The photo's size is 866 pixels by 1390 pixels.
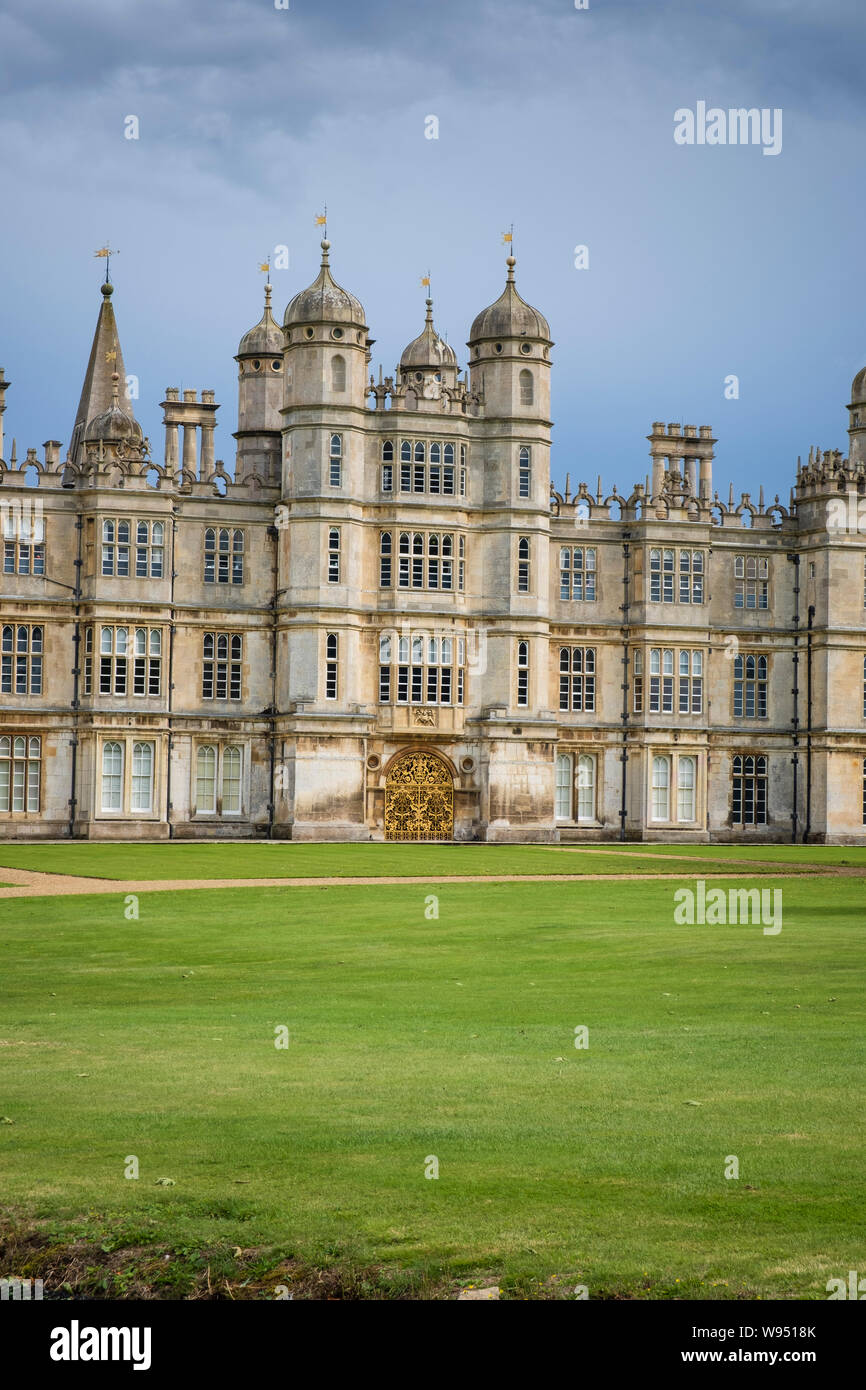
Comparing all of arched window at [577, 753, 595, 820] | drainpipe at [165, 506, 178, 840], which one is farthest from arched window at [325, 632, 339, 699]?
arched window at [577, 753, 595, 820]

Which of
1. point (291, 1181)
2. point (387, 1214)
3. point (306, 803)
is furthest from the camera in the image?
point (306, 803)

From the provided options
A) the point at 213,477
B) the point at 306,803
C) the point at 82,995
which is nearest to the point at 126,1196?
the point at 82,995

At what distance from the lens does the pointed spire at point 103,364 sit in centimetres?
7806

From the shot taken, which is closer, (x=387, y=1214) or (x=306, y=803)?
(x=387, y=1214)

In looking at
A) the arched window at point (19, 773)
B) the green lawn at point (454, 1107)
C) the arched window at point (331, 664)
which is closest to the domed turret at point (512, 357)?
the arched window at point (331, 664)

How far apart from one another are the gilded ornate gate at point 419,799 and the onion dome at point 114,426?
55.4 feet

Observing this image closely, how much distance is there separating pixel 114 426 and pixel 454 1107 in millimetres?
58588

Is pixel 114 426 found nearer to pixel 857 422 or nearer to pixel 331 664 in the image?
pixel 331 664

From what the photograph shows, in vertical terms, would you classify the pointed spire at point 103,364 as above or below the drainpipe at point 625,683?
above

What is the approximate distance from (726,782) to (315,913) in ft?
152

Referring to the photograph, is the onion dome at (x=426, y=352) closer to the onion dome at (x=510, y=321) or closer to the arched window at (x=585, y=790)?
the onion dome at (x=510, y=321)

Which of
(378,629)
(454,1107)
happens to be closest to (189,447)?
(378,629)

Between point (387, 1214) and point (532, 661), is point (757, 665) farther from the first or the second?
point (387, 1214)

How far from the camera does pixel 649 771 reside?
7488cm
